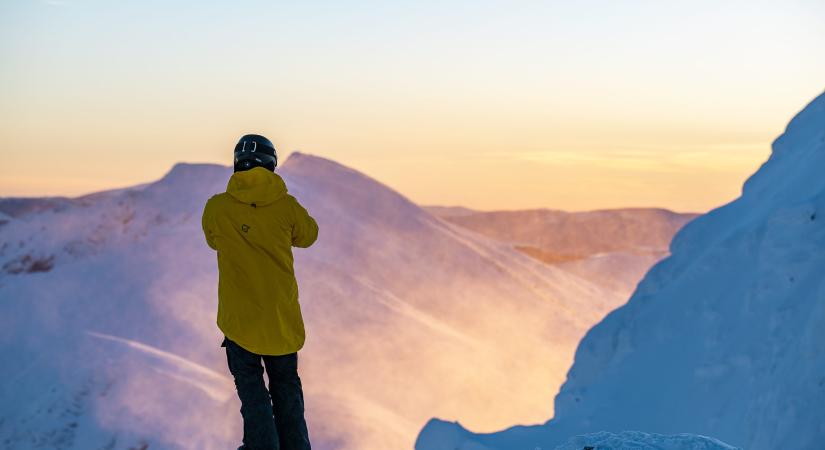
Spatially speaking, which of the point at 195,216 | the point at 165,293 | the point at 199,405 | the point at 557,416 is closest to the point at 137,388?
the point at 199,405

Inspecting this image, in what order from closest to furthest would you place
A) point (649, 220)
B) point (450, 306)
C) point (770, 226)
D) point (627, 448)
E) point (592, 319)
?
point (627, 448) < point (770, 226) < point (450, 306) < point (592, 319) < point (649, 220)

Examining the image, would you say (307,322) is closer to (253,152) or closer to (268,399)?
(268,399)

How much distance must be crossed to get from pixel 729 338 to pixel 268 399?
6054 millimetres

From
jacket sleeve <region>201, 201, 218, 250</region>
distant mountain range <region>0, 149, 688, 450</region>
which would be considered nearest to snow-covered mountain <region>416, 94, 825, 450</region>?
jacket sleeve <region>201, 201, 218, 250</region>

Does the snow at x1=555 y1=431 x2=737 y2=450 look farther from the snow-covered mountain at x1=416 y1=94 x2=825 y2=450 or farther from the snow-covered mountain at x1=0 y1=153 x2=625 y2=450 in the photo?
the snow-covered mountain at x1=0 y1=153 x2=625 y2=450

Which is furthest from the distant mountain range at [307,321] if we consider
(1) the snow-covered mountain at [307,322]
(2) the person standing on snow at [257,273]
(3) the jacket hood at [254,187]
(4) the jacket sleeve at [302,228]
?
(3) the jacket hood at [254,187]

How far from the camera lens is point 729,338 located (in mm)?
9195

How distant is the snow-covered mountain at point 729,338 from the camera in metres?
7.72

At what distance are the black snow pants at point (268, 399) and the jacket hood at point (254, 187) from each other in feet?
2.59

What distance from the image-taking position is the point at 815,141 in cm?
1072

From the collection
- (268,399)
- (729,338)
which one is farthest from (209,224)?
(729,338)

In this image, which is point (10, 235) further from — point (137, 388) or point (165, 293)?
point (137, 388)

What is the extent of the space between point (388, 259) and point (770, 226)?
1807cm

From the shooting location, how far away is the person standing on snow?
14.9 feet
